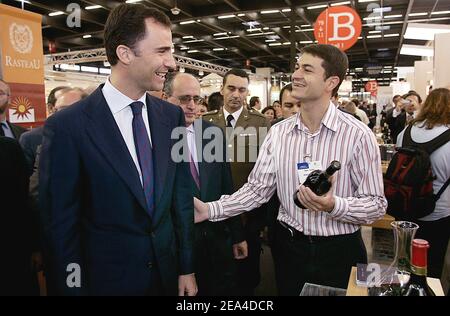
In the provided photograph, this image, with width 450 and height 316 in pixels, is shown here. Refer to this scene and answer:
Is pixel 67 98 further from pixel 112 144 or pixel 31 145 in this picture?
pixel 112 144

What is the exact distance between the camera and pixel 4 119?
332 centimetres

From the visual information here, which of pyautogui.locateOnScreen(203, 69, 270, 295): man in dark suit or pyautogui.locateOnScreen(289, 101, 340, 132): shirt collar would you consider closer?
pyautogui.locateOnScreen(289, 101, 340, 132): shirt collar

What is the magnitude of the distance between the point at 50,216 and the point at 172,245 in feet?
1.48

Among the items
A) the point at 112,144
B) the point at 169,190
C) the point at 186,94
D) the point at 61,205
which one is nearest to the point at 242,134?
the point at 186,94

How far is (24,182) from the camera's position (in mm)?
1901

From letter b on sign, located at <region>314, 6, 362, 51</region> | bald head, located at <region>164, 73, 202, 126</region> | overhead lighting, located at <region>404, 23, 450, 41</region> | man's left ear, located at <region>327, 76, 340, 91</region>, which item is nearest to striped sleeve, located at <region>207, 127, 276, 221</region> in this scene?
man's left ear, located at <region>327, 76, 340, 91</region>

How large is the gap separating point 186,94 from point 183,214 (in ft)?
3.17

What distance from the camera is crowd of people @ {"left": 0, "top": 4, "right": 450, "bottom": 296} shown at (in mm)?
1256

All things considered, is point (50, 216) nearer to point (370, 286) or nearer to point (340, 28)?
point (370, 286)

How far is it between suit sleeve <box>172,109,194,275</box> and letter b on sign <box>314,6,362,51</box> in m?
4.26

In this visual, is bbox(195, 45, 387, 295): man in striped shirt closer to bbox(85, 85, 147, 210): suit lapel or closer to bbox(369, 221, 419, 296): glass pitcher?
bbox(369, 221, 419, 296): glass pitcher

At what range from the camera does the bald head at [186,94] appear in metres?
2.23

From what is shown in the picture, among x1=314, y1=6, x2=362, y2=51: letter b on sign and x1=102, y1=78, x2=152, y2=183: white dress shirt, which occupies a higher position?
x1=314, y1=6, x2=362, y2=51: letter b on sign
